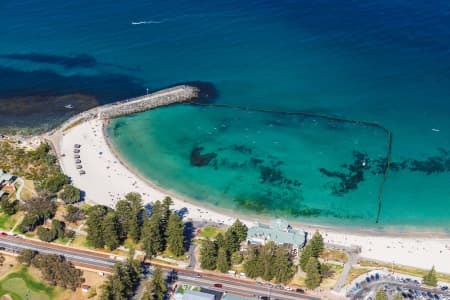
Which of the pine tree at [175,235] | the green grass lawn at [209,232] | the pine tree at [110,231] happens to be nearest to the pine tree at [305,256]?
the green grass lawn at [209,232]

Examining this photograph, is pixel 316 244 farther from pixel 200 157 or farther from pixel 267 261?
pixel 200 157

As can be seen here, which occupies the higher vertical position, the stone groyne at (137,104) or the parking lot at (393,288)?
the stone groyne at (137,104)

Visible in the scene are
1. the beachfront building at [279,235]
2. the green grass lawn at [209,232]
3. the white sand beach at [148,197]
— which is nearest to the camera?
the beachfront building at [279,235]

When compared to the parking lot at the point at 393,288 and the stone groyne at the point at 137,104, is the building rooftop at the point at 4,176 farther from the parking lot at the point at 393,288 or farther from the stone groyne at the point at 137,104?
the parking lot at the point at 393,288

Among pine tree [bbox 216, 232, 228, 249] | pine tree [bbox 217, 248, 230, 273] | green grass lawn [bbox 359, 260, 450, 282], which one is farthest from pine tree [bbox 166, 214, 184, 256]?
green grass lawn [bbox 359, 260, 450, 282]

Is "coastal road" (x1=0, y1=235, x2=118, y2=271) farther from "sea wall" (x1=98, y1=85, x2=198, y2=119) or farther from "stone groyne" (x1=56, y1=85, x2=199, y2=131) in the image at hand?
"sea wall" (x1=98, y1=85, x2=198, y2=119)

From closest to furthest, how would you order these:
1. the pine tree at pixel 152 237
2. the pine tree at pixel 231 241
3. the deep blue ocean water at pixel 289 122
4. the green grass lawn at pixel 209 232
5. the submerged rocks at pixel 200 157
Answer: the pine tree at pixel 152 237 → the pine tree at pixel 231 241 → the green grass lawn at pixel 209 232 → the deep blue ocean water at pixel 289 122 → the submerged rocks at pixel 200 157

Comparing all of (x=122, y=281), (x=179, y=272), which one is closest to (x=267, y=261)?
(x=179, y=272)
